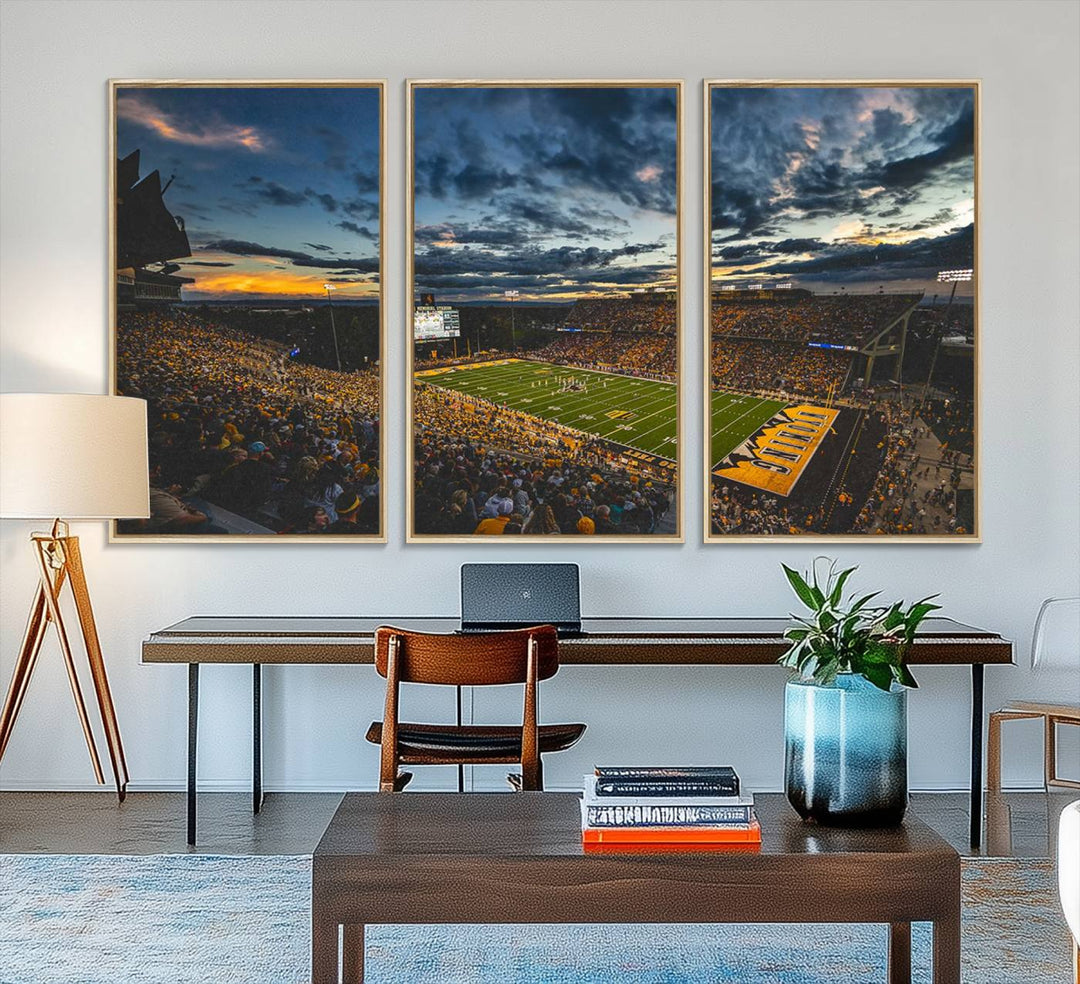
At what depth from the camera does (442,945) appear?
2.82 meters

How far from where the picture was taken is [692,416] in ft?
15.1

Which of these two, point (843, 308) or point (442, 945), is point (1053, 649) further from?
point (442, 945)

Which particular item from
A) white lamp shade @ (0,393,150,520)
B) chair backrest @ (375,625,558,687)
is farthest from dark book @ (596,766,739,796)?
white lamp shade @ (0,393,150,520)

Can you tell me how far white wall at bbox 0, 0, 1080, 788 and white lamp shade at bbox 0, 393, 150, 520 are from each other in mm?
574

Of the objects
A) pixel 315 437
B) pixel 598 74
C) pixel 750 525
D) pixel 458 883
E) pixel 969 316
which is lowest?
pixel 458 883

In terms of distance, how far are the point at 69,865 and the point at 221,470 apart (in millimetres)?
1584

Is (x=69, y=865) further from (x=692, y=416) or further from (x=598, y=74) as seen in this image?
(x=598, y=74)

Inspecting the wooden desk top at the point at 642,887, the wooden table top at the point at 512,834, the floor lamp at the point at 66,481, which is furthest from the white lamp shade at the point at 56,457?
the wooden desk top at the point at 642,887

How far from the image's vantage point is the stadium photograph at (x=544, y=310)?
15.1 feet

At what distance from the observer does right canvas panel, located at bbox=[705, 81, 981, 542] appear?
4.58 meters

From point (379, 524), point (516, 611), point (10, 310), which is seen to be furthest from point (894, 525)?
point (10, 310)

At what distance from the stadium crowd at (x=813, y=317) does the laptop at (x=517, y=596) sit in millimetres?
1186

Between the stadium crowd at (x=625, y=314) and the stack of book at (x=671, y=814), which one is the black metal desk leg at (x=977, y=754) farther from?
the stack of book at (x=671, y=814)

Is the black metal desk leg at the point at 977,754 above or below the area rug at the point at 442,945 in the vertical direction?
above
